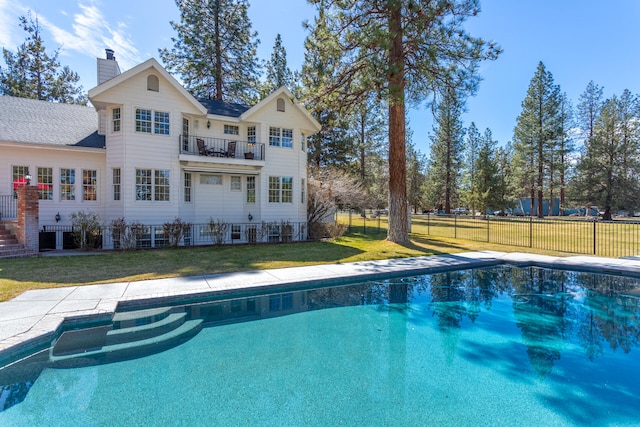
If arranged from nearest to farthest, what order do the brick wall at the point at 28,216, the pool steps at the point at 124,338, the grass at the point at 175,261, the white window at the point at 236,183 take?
the pool steps at the point at 124,338
the grass at the point at 175,261
the brick wall at the point at 28,216
the white window at the point at 236,183

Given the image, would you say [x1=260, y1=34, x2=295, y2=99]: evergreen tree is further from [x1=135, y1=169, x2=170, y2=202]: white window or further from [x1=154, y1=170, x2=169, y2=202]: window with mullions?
[x1=135, y1=169, x2=170, y2=202]: white window

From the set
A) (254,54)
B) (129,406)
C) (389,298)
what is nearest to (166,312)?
(129,406)

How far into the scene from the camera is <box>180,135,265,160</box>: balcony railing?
A: 1520 cm

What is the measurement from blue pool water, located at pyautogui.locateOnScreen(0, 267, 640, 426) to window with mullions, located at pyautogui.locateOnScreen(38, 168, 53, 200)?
1198 cm

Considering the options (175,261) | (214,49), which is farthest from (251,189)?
(214,49)

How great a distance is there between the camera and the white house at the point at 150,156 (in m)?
13.3

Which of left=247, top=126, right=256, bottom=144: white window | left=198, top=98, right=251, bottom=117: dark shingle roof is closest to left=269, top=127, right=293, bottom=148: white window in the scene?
left=247, top=126, right=256, bottom=144: white window

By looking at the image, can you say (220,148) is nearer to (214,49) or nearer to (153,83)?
(153,83)

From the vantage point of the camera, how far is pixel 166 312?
6.04 meters

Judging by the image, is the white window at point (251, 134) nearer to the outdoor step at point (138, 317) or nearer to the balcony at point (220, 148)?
the balcony at point (220, 148)

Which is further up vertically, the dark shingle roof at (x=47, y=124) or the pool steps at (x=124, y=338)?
the dark shingle roof at (x=47, y=124)

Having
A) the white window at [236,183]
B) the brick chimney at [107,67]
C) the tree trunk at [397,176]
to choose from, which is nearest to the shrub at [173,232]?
the white window at [236,183]

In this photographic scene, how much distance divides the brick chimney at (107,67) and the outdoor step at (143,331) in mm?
15476

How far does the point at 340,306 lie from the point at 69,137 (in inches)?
584
